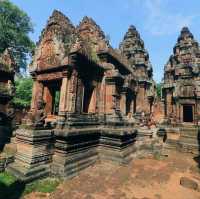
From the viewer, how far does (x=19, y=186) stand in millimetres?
5203

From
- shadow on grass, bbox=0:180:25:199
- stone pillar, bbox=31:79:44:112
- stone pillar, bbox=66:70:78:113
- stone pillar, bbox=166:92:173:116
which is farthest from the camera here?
stone pillar, bbox=166:92:173:116

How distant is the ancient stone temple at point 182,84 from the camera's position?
16.7 metres

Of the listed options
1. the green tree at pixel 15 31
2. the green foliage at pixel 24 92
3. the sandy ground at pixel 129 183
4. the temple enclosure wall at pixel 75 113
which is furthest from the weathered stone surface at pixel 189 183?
the green tree at pixel 15 31

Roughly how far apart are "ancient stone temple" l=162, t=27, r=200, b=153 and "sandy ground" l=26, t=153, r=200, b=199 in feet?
26.0

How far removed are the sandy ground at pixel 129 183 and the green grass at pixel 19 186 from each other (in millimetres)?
237

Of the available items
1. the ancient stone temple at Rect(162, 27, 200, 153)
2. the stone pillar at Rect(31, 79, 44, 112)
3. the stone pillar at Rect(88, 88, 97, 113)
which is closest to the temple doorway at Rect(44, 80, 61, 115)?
the stone pillar at Rect(31, 79, 44, 112)

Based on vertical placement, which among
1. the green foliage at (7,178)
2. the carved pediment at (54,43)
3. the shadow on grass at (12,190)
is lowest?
the shadow on grass at (12,190)

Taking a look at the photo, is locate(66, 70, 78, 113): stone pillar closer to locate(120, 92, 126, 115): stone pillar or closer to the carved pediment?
the carved pediment

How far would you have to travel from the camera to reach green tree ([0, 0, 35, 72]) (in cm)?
2192

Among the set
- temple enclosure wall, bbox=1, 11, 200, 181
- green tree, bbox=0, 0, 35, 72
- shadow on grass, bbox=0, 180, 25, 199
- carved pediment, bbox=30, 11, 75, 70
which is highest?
green tree, bbox=0, 0, 35, 72

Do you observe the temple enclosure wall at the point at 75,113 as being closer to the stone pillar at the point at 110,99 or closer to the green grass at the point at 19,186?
the stone pillar at the point at 110,99

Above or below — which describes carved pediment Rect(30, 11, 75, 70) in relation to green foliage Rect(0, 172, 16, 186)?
above

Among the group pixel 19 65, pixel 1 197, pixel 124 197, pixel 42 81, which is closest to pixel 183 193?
pixel 124 197

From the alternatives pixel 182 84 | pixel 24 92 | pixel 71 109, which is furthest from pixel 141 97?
pixel 24 92
